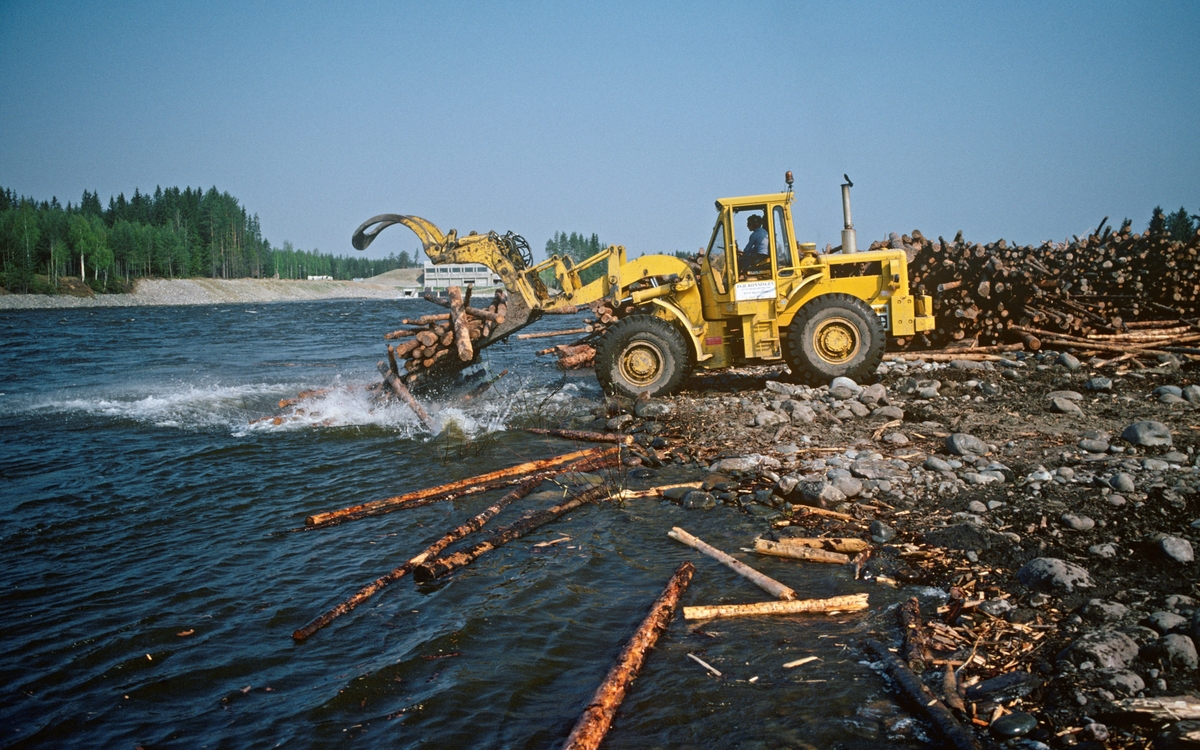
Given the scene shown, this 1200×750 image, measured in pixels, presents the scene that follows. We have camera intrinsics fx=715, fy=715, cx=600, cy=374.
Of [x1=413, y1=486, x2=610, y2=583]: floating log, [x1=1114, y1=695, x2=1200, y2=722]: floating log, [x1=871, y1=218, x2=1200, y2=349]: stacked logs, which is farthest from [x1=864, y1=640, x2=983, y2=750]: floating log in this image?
[x1=871, y1=218, x2=1200, y2=349]: stacked logs

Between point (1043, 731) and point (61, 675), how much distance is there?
207 inches

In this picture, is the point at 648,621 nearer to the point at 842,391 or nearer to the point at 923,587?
the point at 923,587

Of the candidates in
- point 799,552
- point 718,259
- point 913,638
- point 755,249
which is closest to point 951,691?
point 913,638

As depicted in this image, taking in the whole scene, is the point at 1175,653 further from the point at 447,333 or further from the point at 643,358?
the point at 447,333

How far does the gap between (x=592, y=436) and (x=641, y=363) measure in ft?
7.16

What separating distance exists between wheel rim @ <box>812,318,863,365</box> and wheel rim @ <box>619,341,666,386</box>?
2.38 meters

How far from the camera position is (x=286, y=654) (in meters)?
4.34

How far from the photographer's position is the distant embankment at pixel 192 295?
73.9 m

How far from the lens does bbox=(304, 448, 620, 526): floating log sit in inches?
269

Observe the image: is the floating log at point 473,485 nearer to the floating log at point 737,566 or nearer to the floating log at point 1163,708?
the floating log at point 737,566

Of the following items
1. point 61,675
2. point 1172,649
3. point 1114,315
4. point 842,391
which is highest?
point 1114,315

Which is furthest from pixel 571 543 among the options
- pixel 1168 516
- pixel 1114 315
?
pixel 1114 315

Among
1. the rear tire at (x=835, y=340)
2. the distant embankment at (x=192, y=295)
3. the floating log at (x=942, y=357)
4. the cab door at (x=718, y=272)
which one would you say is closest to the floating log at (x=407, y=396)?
the cab door at (x=718, y=272)

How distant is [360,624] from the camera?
4648 millimetres
